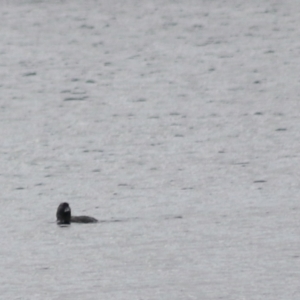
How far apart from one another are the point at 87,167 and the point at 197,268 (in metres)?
12.0

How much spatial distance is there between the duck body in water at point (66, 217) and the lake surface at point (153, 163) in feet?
0.71

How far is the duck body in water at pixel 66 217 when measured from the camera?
29016 millimetres

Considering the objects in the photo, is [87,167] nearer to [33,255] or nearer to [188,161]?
[188,161]

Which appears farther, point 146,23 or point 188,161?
point 146,23

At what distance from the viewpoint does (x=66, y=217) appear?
2903cm

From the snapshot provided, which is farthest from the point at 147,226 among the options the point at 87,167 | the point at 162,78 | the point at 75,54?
the point at 75,54

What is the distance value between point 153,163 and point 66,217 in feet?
24.5

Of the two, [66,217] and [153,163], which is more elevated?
[153,163]

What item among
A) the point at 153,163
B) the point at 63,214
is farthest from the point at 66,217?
the point at 153,163

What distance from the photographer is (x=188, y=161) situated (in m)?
36.1

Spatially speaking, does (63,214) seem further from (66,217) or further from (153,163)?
(153,163)

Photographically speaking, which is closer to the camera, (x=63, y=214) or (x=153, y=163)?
(x=63, y=214)

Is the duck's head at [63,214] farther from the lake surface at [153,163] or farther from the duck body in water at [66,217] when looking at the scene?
the lake surface at [153,163]

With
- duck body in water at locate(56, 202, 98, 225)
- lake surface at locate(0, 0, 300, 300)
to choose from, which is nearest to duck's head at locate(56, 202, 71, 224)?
duck body in water at locate(56, 202, 98, 225)
